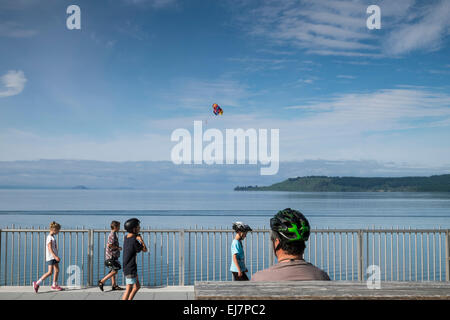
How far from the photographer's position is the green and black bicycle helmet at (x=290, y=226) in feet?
14.1

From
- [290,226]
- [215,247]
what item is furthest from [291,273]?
[215,247]

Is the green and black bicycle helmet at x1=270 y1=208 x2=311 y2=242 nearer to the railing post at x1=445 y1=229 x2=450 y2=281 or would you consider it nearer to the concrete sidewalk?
the concrete sidewalk

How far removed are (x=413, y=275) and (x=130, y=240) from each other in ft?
59.5

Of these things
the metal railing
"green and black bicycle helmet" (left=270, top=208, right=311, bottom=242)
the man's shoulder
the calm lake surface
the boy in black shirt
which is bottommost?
the calm lake surface

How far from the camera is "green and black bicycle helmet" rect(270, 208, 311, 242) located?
4305mm

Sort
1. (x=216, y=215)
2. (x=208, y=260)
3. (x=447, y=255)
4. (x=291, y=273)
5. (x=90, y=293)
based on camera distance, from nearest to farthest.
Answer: (x=291, y=273)
(x=90, y=293)
(x=447, y=255)
(x=208, y=260)
(x=216, y=215)

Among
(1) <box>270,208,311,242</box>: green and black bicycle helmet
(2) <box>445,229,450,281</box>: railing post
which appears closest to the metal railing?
(2) <box>445,229,450,281</box>: railing post

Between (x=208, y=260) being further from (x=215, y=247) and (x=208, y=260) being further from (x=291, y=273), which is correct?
(x=291, y=273)

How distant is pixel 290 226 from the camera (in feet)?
14.2

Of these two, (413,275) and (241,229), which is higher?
(241,229)

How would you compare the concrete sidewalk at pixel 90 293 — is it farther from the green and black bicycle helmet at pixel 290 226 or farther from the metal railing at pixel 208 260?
the green and black bicycle helmet at pixel 290 226
